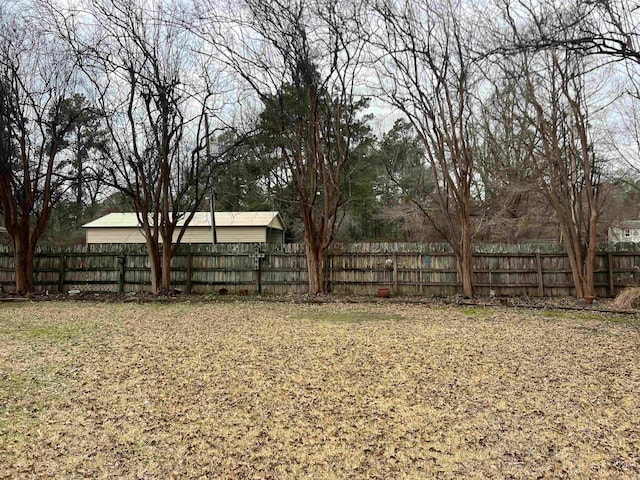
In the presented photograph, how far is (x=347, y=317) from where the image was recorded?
28.2 feet

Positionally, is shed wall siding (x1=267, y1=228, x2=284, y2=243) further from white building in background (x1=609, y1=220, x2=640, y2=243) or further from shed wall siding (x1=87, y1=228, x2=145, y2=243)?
white building in background (x1=609, y1=220, x2=640, y2=243)

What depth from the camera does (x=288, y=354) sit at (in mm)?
5418

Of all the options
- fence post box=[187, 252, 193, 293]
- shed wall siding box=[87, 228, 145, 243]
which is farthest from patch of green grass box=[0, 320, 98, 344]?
shed wall siding box=[87, 228, 145, 243]

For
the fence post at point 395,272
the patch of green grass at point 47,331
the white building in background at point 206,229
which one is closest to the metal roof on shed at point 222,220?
the white building in background at point 206,229

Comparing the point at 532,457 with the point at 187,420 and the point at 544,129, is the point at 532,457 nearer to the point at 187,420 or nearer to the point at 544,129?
Result: the point at 187,420

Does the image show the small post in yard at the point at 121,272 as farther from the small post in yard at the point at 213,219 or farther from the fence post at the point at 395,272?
the fence post at the point at 395,272

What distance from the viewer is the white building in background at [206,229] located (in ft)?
64.1

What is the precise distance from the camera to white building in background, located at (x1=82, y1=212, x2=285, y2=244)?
19.5 meters

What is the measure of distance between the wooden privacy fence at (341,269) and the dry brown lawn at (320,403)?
5.14 meters

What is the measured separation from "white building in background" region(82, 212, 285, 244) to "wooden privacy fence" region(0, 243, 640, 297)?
18.8 feet

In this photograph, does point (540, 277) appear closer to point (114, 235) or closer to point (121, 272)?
point (121, 272)

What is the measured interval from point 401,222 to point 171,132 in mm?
12747

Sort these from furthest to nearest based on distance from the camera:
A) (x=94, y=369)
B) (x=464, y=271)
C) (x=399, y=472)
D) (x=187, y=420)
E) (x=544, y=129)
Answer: (x=464, y=271) → (x=544, y=129) → (x=94, y=369) → (x=187, y=420) → (x=399, y=472)

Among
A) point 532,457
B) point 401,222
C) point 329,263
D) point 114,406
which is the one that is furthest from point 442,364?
point 401,222
